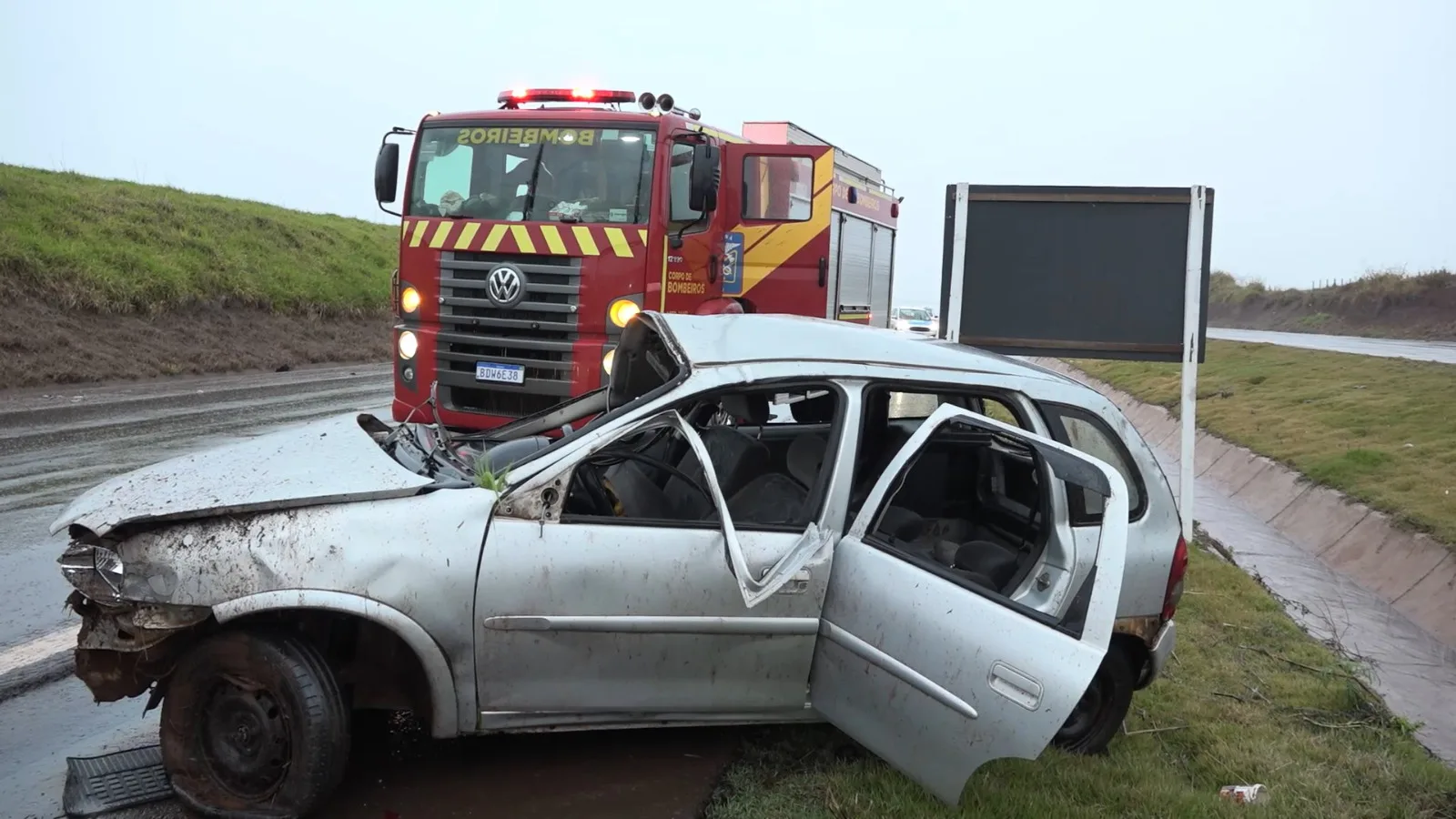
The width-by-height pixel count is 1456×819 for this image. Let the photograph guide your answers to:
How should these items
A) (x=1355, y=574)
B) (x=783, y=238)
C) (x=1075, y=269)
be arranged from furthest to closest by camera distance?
(x=783, y=238) → (x=1355, y=574) → (x=1075, y=269)

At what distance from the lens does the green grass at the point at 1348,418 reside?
31.3ft

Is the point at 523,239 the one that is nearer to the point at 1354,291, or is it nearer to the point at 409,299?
the point at 409,299

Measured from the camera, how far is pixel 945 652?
348 centimetres

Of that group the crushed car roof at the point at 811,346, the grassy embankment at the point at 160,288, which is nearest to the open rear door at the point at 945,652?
the crushed car roof at the point at 811,346

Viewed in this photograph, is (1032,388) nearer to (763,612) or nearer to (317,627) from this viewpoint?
(763,612)

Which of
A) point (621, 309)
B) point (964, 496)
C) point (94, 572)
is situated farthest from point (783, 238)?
point (94, 572)

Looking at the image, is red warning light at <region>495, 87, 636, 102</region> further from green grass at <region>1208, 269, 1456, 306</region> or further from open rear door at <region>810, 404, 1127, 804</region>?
green grass at <region>1208, 269, 1456, 306</region>

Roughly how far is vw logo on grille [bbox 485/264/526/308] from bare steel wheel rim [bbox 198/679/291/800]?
525 cm

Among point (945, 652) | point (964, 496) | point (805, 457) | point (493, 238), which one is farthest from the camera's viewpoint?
point (493, 238)

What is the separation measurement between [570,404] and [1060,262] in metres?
4.13

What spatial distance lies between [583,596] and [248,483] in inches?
44.5

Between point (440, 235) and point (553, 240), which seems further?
point (440, 235)

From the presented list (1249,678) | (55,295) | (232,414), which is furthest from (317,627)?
(55,295)

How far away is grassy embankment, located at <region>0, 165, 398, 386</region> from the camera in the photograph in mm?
15250
